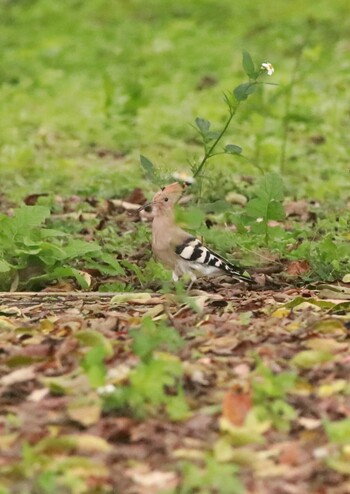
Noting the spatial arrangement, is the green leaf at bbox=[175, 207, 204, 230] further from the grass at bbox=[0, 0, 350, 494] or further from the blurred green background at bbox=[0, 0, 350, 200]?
the blurred green background at bbox=[0, 0, 350, 200]

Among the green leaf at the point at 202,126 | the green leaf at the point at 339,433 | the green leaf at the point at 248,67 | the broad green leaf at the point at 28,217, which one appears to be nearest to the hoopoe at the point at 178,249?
the green leaf at the point at 202,126

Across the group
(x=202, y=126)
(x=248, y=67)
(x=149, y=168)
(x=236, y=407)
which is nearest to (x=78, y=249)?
(x=149, y=168)

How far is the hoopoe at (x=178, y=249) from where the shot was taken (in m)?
6.75

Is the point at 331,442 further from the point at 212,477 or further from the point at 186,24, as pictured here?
the point at 186,24

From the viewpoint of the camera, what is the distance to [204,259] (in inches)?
265

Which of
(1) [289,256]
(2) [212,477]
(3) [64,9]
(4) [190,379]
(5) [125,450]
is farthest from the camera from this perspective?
(3) [64,9]

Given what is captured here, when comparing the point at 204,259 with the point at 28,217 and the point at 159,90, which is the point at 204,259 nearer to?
the point at 28,217

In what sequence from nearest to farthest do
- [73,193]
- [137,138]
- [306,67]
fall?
[73,193], [137,138], [306,67]

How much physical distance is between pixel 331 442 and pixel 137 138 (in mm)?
8002

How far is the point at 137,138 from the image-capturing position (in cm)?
1202

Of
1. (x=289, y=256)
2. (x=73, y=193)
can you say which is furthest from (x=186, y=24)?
(x=289, y=256)

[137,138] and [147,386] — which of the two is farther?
[137,138]

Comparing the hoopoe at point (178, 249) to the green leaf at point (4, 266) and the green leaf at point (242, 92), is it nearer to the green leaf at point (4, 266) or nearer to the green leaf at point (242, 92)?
the green leaf at point (242, 92)

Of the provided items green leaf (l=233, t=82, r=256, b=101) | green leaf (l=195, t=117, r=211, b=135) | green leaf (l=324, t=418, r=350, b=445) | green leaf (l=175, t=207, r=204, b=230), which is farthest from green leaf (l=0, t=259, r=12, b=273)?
green leaf (l=324, t=418, r=350, b=445)
